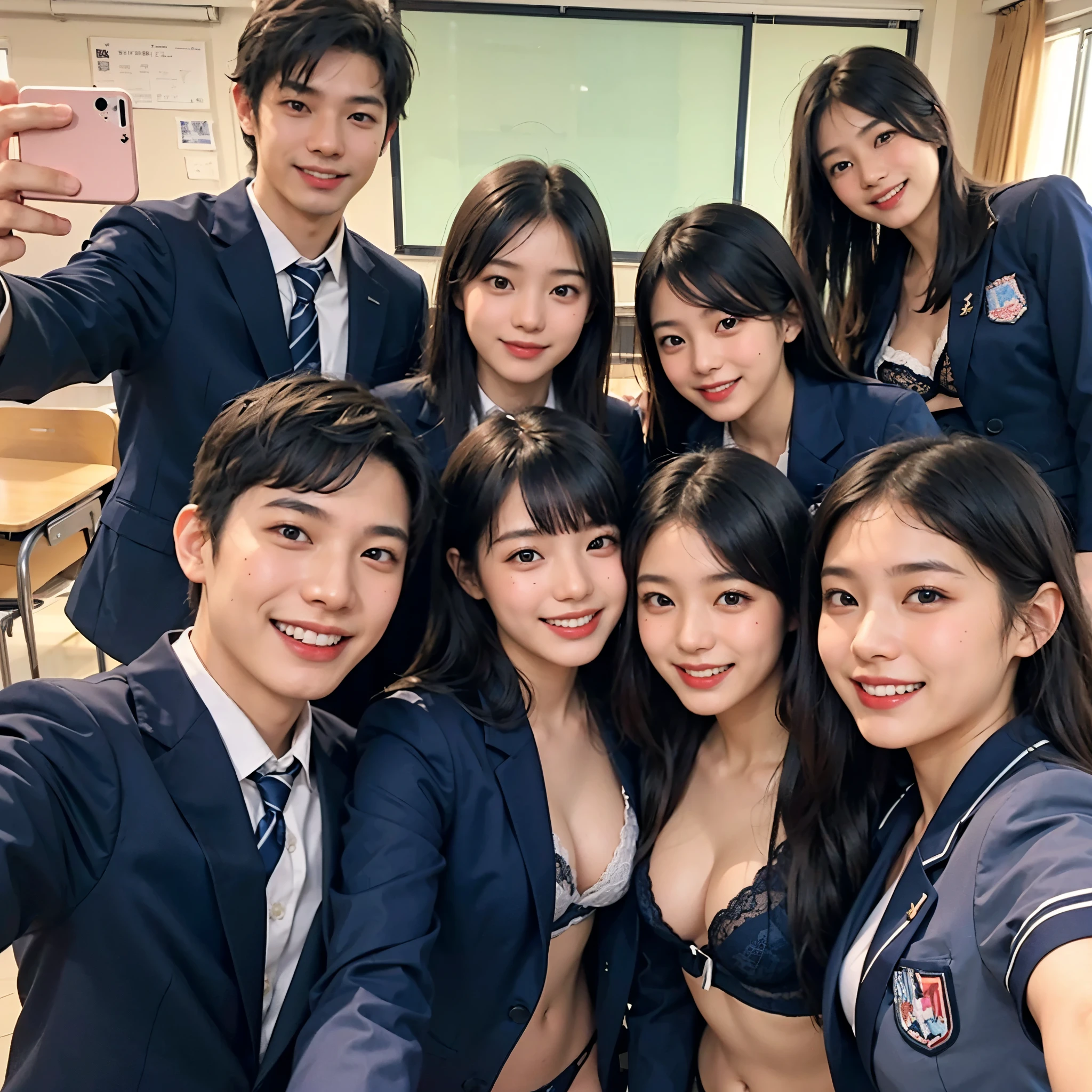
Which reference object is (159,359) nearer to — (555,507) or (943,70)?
(555,507)

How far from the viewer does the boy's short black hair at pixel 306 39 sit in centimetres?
180

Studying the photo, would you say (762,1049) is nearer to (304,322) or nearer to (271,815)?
(271,815)

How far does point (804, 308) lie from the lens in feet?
6.11

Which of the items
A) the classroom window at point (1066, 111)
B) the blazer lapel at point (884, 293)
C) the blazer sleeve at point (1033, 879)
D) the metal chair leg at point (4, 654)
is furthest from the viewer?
the classroom window at point (1066, 111)

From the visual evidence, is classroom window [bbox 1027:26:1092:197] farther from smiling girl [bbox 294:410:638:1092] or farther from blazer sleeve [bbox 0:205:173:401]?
blazer sleeve [bbox 0:205:173:401]

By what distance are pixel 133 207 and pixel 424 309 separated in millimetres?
665

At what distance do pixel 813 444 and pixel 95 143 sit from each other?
1.36 m

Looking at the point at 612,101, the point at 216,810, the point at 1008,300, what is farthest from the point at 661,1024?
the point at 612,101

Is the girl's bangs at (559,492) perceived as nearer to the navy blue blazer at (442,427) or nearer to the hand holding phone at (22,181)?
the navy blue blazer at (442,427)

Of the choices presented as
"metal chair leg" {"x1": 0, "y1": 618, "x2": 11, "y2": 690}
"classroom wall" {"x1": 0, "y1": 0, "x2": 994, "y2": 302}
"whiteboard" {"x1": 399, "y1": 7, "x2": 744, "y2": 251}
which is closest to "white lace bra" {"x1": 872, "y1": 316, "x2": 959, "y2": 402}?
"metal chair leg" {"x1": 0, "y1": 618, "x2": 11, "y2": 690}

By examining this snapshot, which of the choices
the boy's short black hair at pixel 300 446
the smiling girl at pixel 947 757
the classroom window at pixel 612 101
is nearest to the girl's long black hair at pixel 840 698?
the smiling girl at pixel 947 757

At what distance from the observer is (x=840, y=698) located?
140 cm

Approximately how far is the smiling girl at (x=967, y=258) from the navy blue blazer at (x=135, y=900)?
66.6 inches

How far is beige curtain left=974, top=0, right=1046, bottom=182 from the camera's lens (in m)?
5.46
